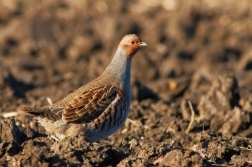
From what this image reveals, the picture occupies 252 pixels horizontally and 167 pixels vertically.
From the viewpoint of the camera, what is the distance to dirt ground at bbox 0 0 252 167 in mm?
4762

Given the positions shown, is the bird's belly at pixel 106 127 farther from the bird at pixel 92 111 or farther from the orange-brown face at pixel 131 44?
the orange-brown face at pixel 131 44

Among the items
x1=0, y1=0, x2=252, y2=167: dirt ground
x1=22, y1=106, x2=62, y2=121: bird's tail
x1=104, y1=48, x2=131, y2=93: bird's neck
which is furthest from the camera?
x1=104, y1=48, x2=131, y2=93: bird's neck

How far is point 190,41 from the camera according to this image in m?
13.7

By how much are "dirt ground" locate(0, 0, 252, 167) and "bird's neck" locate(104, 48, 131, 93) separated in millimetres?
546

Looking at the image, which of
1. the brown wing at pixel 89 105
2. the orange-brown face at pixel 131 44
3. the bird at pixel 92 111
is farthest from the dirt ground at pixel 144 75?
the orange-brown face at pixel 131 44

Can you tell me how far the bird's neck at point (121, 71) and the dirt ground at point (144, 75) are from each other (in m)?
0.55

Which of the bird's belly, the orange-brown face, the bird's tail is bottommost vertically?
the bird's belly

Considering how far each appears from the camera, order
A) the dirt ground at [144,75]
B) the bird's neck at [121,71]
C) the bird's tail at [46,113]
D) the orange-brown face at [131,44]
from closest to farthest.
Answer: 1. the dirt ground at [144,75]
2. the bird's tail at [46,113]
3. the bird's neck at [121,71]
4. the orange-brown face at [131,44]

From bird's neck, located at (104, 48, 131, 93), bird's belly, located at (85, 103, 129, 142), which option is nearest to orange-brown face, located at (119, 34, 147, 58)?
bird's neck, located at (104, 48, 131, 93)

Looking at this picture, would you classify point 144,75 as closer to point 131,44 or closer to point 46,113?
point 131,44

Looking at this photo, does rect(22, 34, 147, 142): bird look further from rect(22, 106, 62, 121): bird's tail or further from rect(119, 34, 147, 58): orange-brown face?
rect(119, 34, 147, 58): orange-brown face

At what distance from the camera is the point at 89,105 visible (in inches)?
238

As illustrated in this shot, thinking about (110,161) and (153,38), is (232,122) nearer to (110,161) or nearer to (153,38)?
(110,161)

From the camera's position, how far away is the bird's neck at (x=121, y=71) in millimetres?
6309
